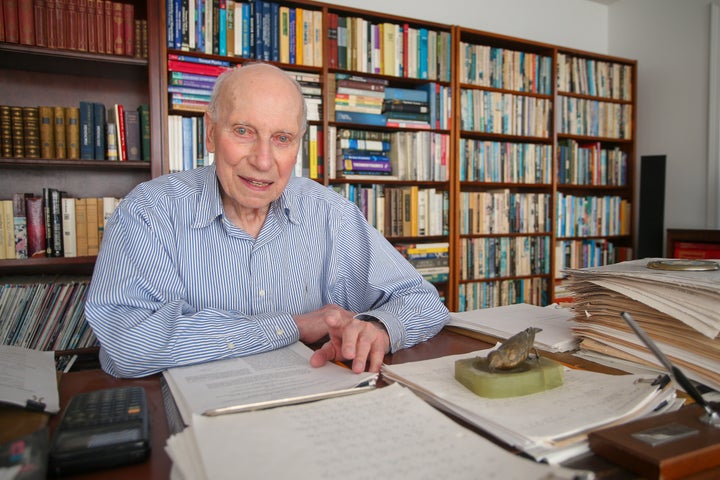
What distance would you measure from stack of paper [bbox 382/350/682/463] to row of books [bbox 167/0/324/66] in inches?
88.8

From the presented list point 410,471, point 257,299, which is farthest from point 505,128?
point 410,471

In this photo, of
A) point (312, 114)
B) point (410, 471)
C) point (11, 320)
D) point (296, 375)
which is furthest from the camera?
point (312, 114)

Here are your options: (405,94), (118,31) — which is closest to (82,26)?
(118,31)

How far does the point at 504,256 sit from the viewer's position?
3396mm

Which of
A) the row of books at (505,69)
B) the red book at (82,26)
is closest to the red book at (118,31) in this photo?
the red book at (82,26)

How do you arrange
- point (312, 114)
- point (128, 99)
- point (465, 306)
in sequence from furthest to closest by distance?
point (465, 306), point (312, 114), point (128, 99)

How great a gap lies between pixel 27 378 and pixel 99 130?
1.89m

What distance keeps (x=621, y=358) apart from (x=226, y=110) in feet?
3.33

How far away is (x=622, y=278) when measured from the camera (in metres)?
0.85

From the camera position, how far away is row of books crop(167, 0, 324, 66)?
2.42 meters

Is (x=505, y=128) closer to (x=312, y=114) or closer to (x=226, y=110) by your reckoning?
(x=312, y=114)

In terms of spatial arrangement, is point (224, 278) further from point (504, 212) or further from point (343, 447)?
point (504, 212)

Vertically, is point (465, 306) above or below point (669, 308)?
below

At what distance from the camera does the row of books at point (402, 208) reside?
9.54 ft
